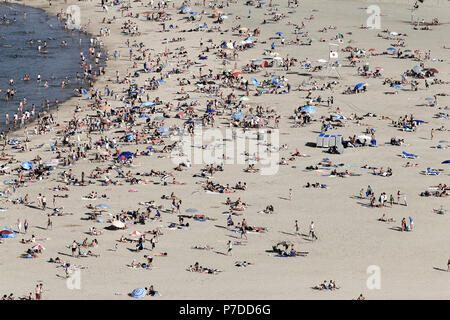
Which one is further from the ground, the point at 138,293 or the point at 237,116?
the point at 237,116

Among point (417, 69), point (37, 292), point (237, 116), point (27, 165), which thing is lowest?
point (37, 292)

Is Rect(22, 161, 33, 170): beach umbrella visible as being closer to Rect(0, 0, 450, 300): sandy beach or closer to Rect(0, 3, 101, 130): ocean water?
Rect(0, 0, 450, 300): sandy beach

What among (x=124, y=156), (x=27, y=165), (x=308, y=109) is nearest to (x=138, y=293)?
(x=124, y=156)

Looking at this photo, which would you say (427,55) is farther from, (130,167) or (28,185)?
(28,185)

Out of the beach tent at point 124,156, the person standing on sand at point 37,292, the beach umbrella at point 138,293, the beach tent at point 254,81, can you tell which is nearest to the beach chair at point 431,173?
the beach tent at point 124,156

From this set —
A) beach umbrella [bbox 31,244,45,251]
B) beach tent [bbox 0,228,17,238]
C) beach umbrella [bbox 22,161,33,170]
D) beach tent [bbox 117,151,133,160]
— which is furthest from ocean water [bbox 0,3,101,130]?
beach umbrella [bbox 31,244,45,251]

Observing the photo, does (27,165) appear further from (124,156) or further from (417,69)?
(417,69)

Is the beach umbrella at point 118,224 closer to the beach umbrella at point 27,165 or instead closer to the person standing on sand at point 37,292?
the person standing on sand at point 37,292
